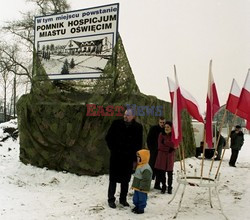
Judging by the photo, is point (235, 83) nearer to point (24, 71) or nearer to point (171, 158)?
point (171, 158)

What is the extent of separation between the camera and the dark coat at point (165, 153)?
683 centimetres

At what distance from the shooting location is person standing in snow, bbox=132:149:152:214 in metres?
5.36

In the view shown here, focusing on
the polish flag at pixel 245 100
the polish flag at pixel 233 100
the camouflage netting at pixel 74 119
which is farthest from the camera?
the camouflage netting at pixel 74 119

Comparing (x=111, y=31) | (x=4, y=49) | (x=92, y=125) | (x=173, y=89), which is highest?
(x=4, y=49)

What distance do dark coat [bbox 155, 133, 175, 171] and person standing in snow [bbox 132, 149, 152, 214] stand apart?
1.42m

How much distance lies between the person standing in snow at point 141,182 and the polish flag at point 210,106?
44.3 inches

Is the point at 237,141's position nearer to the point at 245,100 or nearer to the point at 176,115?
the point at 245,100

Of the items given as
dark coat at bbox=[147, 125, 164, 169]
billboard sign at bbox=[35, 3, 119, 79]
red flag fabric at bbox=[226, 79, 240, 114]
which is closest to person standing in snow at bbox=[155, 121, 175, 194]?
dark coat at bbox=[147, 125, 164, 169]

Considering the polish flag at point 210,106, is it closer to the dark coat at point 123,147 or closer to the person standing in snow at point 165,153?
the dark coat at point 123,147

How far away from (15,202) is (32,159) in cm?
330

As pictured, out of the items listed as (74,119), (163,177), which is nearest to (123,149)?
(163,177)

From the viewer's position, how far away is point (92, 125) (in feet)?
27.6

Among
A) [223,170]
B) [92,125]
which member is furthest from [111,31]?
[223,170]

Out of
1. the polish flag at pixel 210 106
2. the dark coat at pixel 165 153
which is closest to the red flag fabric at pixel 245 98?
the polish flag at pixel 210 106
